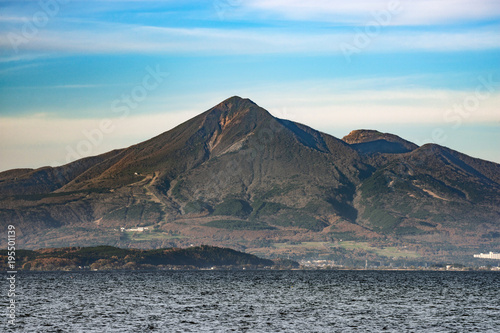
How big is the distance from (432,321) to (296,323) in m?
23.7

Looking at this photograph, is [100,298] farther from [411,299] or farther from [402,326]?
[402,326]

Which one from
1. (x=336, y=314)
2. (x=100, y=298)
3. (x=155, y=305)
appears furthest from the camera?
(x=100, y=298)

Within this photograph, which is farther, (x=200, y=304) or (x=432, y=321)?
(x=200, y=304)

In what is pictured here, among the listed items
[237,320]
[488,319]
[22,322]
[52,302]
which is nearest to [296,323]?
[237,320]

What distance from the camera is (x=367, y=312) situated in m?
130

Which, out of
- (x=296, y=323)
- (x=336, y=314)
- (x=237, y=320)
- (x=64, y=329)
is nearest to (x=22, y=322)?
(x=64, y=329)

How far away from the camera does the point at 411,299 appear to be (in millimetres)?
168875

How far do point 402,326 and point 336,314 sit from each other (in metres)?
21.8

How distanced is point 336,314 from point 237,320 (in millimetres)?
21808

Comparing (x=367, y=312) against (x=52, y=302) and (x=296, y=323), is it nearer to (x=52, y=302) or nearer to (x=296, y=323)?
(x=296, y=323)

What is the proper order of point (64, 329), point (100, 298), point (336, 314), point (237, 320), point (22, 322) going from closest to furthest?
point (64, 329) < point (22, 322) < point (237, 320) < point (336, 314) < point (100, 298)

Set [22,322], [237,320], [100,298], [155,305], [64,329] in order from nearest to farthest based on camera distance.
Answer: [64,329] → [22,322] → [237,320] → [155,305] → [100,298]

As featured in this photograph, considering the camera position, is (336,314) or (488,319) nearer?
(488,319)

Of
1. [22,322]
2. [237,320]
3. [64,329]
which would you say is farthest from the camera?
[237,320]
